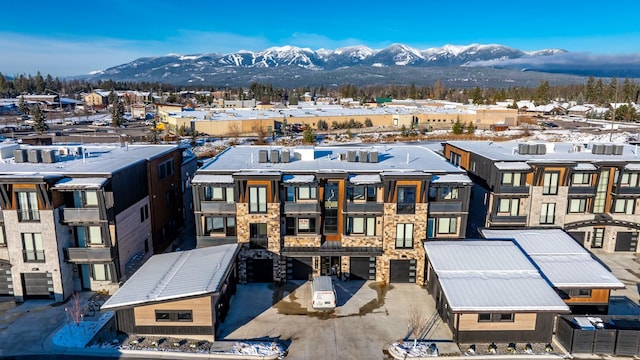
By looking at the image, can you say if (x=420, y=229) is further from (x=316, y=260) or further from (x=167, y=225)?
(x=167, y=225)

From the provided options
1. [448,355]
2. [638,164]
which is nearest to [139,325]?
[448,355]

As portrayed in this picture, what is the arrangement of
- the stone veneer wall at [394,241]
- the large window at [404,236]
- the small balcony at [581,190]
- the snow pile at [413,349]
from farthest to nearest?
the small balcony at [581,190]
the large window at [404,236]
the stone veneer wall at [394,241]
the snow pile at [413,349]

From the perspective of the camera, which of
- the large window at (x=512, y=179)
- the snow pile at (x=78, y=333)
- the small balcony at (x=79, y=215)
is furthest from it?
the large window at (x=512, y=179)

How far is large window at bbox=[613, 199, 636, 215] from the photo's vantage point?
39906mm

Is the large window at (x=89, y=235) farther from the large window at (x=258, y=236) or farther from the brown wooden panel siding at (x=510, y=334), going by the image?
the brown wooden panel siding at (x=510, y=334)

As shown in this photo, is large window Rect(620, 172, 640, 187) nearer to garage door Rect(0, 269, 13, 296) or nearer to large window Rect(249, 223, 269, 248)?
large window Rect(249, 223, 269, 248)

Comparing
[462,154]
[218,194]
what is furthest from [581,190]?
[218,194]

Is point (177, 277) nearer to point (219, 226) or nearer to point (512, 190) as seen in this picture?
point (219, 226)

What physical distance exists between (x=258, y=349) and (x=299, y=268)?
9.94 m

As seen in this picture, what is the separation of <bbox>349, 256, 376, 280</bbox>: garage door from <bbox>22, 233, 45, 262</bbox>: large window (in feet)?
74.1

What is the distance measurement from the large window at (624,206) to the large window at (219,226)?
35.0 metres

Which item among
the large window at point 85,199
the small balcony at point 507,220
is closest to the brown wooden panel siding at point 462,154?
the small balcony at point 507,220

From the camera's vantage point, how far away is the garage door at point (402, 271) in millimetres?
33812

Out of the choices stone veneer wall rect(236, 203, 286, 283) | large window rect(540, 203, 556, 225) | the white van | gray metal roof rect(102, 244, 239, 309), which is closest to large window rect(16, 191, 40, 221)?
gray metal roof rect(102, 244, 239, 309)
